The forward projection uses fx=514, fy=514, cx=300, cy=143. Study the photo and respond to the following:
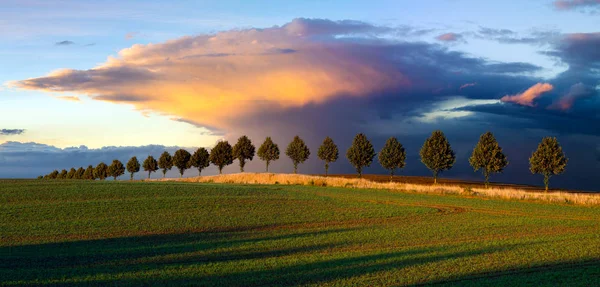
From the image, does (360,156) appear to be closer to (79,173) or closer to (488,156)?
(488,156)

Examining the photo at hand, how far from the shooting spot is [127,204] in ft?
127

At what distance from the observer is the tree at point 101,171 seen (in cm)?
14938

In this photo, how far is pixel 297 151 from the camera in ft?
403

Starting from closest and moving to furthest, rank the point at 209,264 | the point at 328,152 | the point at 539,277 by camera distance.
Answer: the point at 539,277
the point at 209,264
the point at 328,152

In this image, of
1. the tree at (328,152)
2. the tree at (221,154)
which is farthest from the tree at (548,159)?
the tree at (221,154)

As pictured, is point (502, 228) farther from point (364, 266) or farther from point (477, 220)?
point (364, 266)

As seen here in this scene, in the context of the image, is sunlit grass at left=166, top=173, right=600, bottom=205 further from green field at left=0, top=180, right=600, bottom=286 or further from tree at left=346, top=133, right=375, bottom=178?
tree at left=346, top=133, right=375, bottom=178

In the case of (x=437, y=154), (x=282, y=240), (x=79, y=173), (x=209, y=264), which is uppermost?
(x=437, y=154)

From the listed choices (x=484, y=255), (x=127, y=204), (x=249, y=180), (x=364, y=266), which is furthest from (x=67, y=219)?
(x=249, y=180)

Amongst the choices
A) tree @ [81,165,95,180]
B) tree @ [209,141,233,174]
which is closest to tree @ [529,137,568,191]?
tree @ [209,141,233,174]

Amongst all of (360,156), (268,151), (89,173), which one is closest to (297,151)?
(268,151)

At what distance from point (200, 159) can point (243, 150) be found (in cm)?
1269

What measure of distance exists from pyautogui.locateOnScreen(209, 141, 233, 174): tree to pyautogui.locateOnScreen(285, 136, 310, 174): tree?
14643 millimetres

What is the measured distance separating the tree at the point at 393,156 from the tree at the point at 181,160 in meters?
52.4
